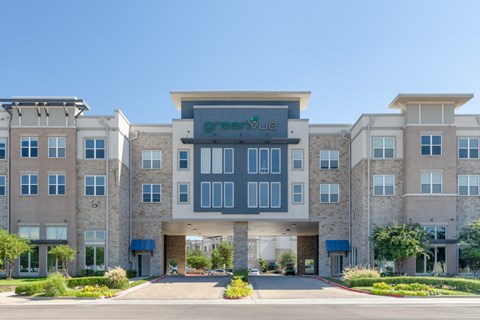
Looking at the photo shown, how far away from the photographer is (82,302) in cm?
3094

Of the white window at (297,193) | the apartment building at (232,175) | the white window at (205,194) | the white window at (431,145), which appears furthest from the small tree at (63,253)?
the white window at (431,145)

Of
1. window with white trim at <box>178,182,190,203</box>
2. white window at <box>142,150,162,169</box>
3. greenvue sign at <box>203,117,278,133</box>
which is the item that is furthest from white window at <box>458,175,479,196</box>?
white window at <box>142,150,162,169</box>

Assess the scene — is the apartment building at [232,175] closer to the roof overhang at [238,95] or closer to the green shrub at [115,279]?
the roof overhang at [238,95]

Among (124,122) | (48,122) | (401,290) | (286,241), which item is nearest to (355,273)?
(401,290)

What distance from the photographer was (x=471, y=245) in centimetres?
4322

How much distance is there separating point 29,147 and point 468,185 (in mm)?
34037

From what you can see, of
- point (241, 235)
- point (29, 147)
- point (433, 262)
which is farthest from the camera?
point (241, 235)

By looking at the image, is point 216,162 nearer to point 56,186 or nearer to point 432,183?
point 56,186

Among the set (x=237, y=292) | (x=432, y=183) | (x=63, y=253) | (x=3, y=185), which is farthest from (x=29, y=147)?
(x=432, y=183)

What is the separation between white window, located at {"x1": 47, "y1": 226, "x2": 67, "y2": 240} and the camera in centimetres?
4784

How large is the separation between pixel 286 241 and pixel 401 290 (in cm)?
11015

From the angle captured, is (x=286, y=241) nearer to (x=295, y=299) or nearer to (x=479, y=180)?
(x=479, y=180)

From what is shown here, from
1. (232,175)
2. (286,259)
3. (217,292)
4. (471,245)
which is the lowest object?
(286,259)

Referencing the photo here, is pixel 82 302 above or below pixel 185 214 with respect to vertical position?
below
